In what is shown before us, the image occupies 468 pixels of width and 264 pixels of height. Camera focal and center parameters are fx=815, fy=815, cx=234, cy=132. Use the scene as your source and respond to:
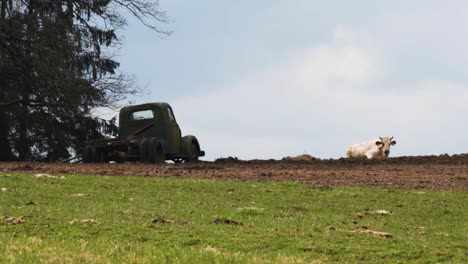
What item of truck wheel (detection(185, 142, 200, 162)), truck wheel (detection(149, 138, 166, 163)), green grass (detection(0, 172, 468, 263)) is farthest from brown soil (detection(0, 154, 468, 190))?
truck wheel (detection(185, 142, 200, 162))

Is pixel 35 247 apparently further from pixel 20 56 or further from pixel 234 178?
pixel 20 56

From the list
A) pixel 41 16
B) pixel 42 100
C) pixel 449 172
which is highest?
pixel 41 16

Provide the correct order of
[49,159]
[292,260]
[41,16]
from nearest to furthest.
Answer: [292,260] < [41,16] < [49,159]

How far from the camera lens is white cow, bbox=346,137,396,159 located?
36125 mm

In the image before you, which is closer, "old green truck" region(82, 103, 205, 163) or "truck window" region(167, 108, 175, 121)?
"old green truck" region(82, 103, 205, 163)

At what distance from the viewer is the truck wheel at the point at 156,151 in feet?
90.1

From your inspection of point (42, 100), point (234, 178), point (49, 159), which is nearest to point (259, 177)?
point (234, 178)

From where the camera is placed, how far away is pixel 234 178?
20312 mm

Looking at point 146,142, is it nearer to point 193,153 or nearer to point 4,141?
point 193,153

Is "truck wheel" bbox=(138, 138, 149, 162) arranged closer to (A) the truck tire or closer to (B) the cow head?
(A) the truck tire

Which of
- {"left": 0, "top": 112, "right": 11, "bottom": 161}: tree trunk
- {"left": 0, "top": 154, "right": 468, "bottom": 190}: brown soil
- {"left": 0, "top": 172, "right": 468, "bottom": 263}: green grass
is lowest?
{"left": 0, "top": 172, "right": 468, "bottom": 263}: green grass

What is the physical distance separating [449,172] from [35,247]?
53.5 feet

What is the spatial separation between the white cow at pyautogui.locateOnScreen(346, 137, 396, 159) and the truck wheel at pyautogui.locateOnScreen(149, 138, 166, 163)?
11.2 m

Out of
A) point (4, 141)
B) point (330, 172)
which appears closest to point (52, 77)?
point (4, 141)
